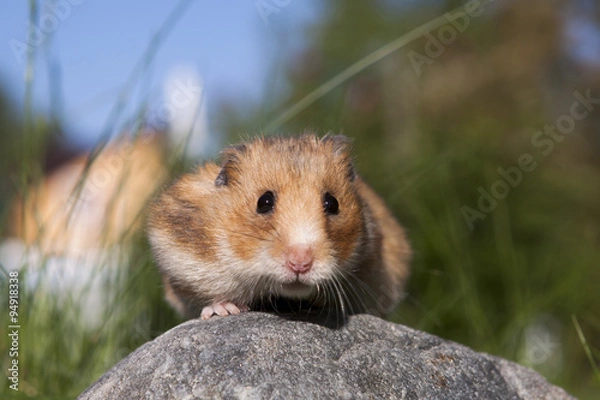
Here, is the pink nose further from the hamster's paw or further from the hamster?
the hamster's paw

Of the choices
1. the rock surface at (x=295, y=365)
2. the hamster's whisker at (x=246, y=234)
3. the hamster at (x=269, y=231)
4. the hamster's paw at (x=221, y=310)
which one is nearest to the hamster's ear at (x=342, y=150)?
the hamster at (x=269, y=231)

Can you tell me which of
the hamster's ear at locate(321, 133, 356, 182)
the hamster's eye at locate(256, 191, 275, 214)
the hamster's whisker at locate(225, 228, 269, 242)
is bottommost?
the hamster's whisker at locate(225, 228, 269, 242)

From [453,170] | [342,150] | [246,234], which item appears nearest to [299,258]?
[246,234]

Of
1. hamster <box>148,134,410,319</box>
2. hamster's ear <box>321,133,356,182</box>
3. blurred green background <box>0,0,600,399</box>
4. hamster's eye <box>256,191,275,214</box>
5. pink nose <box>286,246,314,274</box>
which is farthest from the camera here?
blurred green background <box>0,0,600,399</box>

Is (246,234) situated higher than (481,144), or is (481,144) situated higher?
(481,144)

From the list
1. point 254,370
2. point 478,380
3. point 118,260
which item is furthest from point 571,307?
point 254,370

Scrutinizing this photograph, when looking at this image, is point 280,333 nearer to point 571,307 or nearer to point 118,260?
point 118,260

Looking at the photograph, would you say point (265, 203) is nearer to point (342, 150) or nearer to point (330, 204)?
point (330, 204)

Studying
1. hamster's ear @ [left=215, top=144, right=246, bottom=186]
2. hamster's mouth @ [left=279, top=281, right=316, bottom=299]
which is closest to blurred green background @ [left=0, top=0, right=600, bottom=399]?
hamster's ear @ [left=215, top=144, right=246, bottom=186]
